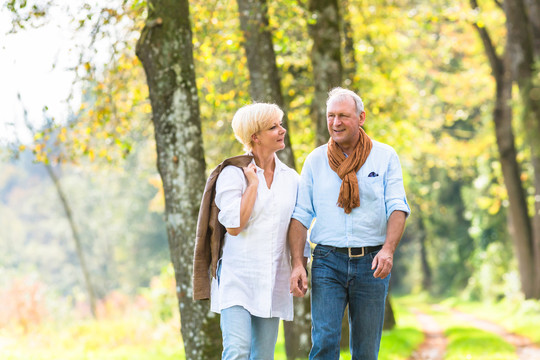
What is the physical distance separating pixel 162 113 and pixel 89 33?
54.5 inches

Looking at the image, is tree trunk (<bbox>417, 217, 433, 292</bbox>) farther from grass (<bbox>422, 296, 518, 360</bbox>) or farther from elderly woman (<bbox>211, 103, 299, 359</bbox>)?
elderly woman (<bbox>211, 103, 299, 359</bbox>)

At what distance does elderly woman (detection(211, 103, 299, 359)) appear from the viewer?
15.3ft

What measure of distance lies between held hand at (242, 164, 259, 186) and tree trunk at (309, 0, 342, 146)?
464cm

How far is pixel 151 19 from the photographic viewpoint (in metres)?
6.75

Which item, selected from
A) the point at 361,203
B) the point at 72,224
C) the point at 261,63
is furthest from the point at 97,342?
the point at 361,203

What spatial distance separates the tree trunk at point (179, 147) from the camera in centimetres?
665

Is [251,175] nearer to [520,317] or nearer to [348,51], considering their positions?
[348,51]

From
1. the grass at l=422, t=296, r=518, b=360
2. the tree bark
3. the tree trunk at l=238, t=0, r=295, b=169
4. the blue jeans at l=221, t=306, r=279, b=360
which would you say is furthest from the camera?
the tree bark

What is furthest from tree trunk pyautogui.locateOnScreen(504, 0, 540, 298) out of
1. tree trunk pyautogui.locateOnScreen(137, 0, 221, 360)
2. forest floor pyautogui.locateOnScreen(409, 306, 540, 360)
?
tree trunk pyautogui.locateOnScreen(137, 0, 221, 360)

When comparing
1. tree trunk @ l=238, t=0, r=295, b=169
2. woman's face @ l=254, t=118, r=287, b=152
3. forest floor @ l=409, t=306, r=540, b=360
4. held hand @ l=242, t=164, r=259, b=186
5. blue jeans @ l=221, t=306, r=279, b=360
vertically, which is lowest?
forest floor @ l=409, t=306, r=540, b=360

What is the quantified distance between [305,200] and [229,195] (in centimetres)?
59

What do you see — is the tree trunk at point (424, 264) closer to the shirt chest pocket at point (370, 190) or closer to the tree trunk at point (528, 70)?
the tree trunk at point (528, 70)

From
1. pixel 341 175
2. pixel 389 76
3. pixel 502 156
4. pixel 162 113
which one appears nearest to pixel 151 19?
pixel 162 113

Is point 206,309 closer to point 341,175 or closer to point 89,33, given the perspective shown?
point 341,175
